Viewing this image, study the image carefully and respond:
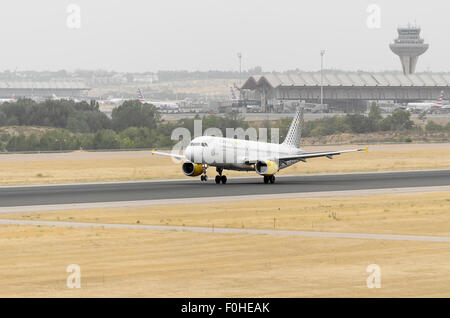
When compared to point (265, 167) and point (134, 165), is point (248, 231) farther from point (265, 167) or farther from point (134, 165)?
point (134, 165)

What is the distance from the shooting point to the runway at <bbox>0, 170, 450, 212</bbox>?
5622 centimetres

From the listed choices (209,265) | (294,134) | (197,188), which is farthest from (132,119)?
(209,265)

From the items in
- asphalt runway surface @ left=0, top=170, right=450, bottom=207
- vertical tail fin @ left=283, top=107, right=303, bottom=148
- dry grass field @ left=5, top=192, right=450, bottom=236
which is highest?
vertical tail fin @ left=283, top=107, right=303, bottom=148

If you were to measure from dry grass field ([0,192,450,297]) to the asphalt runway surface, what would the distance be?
25.9 feet

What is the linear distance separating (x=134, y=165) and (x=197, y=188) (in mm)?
31233

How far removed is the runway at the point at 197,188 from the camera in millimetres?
56216

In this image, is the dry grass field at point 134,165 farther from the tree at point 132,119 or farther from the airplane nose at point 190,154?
the tree at point 132,119

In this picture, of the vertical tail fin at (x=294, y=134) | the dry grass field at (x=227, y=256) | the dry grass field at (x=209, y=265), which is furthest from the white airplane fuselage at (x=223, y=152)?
the dry grass field at (x=209, y=265)

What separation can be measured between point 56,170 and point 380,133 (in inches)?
3284

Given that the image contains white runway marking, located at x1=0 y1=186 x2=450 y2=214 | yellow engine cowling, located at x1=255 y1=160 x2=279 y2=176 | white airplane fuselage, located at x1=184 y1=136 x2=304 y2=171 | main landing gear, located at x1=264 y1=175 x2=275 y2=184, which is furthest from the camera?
main landing gear, located at x1=264 y1=175 x2=275 y2=184

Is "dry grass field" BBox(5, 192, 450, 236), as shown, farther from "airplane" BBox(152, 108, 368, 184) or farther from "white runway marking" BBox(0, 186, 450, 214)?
"airplane" BBox(152, 108, 368, 184)

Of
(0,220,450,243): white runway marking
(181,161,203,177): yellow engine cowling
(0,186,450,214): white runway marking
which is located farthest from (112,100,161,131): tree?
(0,220,450,243): white runway marking

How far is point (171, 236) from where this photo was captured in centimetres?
3844
